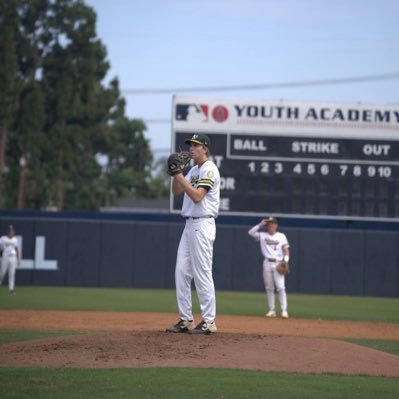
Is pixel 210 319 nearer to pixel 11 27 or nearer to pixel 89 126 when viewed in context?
pixel 11 27

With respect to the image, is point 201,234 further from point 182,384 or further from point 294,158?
point 294,158

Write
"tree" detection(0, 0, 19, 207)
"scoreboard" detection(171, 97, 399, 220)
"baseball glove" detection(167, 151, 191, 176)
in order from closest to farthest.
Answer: "baseball glove" detection(167, 151, 191, 176), "scoreboard" detection(171, 97, 399, 220), "tree" detection(0, 0, 19, 207)

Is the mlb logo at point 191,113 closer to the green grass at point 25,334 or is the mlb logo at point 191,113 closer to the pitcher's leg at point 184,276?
the green grass at point 25,334

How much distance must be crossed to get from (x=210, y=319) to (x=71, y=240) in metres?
15.8

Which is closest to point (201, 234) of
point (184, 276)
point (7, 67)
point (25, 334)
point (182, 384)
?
point (184, 276)

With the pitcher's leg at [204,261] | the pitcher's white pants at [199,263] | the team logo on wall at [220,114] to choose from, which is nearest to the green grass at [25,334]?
the pitcher's white pants at [199,263]

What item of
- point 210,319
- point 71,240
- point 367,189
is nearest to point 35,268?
point 71,240

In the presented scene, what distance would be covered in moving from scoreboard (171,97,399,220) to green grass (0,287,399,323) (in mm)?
2231

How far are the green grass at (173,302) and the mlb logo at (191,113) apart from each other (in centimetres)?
429

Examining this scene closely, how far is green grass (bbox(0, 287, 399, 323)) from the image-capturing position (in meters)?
16.8

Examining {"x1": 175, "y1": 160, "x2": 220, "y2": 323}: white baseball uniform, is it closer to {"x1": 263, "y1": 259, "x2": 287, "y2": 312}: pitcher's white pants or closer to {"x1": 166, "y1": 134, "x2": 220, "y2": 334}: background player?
{"x1": 166, "y1": 134, "x2": 220, "y2": 334}: background player

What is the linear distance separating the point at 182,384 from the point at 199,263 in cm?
225

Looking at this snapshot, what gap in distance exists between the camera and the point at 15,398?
621cm

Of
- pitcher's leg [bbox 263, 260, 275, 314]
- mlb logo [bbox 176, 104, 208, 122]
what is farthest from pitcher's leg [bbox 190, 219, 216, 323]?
mlb logo [bbox 176, 104, 208, 122]
